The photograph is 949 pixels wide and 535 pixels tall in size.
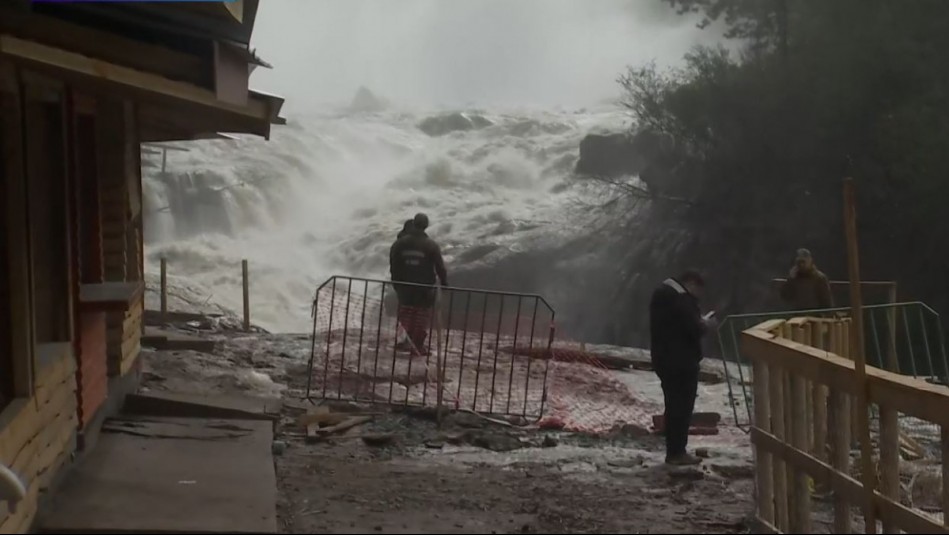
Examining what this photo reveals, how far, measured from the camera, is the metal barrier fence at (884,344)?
10.1m

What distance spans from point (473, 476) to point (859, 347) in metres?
3.75

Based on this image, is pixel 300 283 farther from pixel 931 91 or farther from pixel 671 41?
pixel 671 41

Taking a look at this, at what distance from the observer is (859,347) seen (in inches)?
191

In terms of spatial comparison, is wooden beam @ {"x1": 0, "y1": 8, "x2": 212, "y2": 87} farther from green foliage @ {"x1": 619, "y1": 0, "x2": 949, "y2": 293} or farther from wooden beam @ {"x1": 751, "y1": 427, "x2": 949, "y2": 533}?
green foliage @ {"x1": 619, "y1": 0, "x2": 949, "y2": 293}

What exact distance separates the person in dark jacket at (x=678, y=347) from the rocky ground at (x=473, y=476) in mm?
274

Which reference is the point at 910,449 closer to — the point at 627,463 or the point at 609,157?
the point at 627,463

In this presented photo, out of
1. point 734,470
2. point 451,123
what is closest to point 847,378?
point 734,470

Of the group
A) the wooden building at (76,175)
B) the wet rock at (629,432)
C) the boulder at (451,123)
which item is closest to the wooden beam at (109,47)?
the wooden building at (76,175)

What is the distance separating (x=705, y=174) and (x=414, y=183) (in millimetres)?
18918

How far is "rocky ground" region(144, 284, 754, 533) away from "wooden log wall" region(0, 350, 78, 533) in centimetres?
126

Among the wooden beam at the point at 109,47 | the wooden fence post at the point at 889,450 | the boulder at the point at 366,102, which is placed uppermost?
the boulder at the point at 366,102

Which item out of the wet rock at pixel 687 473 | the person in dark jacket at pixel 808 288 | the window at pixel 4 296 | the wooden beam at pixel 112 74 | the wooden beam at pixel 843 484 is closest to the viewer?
the wooden beam at pixel 112 74

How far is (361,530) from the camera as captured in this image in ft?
20.2

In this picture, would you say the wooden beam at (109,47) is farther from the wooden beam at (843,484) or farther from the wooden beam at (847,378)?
the wooden beam at (843,484)
